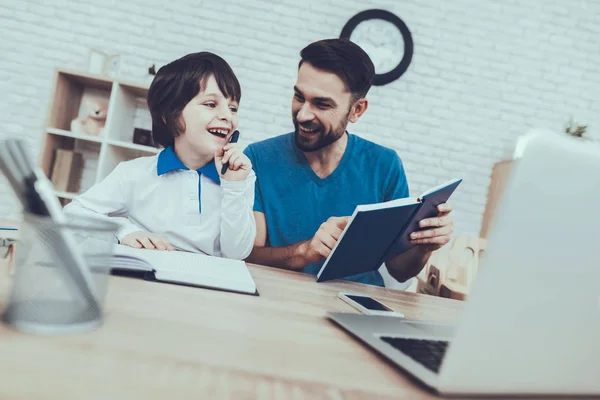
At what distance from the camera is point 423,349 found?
0.57m

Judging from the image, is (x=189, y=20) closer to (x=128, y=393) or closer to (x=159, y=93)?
(x=159, y=93)

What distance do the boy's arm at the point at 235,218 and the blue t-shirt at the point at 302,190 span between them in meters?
0.26

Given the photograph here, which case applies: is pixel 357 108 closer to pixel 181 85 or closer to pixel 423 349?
pixel 181 85

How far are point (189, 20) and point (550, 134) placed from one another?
3.20 metres

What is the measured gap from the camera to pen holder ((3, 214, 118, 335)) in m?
0.46

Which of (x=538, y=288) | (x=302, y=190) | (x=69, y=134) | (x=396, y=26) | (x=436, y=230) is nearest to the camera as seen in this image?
(x=538, y=288)

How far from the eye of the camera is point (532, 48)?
338cm

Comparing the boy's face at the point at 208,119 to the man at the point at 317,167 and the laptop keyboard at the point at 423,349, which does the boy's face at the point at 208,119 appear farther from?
the laptop keyboard at the point at 423,349

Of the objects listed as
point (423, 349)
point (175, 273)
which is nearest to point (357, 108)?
point (175, 273)

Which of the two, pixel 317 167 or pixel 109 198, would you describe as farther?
pixel 317 167

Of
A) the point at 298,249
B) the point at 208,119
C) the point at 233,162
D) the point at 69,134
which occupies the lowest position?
the point at 298,249

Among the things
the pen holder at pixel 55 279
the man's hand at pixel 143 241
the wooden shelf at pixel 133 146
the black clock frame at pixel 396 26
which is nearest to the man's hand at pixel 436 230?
the man's hand at pixel 143 241

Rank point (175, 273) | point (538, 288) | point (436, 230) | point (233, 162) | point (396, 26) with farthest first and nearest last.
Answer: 1. point (396, 26)
2. point (233, 162)
3. point (436, 230)
4. point (175, 273)
5. point (538, 288)

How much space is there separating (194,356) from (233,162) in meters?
0.95
